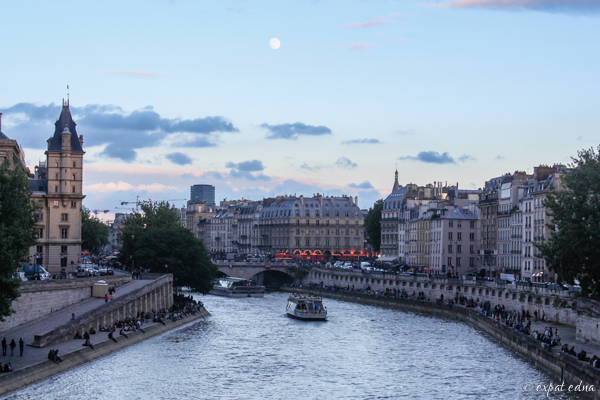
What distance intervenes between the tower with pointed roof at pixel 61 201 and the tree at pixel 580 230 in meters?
50.1

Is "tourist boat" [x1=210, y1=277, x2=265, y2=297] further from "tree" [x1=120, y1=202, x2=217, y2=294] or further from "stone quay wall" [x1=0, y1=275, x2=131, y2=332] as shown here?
"stone quay wall" [x1=0, y1=275, x2=131, y2=332]

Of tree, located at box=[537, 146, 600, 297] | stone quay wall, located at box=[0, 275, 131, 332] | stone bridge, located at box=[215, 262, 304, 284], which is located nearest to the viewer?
stone quay wall, located at box=[0, 275, 131, 332]

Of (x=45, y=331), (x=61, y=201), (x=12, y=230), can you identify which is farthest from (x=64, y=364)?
(x=61, y=201)

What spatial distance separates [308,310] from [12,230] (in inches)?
1809

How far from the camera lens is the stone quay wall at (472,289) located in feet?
237

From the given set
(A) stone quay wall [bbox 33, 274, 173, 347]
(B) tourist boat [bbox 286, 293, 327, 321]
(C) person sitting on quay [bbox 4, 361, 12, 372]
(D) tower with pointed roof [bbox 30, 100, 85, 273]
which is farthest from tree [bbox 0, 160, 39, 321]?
(B) tourist boat [bbox 286, 293, 327, 321]

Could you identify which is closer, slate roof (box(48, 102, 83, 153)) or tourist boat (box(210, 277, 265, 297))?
slate roof (box(48, 102, 83, 153))

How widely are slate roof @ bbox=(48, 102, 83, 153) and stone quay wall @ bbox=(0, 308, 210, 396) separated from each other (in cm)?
3117

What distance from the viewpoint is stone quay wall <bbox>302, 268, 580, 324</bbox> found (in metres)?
72.3

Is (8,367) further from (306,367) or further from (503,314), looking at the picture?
(503,314)

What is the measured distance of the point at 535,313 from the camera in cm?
7669

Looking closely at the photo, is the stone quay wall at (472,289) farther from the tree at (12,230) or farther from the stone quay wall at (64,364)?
the tree at (12,230)

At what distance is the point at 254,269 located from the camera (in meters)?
144

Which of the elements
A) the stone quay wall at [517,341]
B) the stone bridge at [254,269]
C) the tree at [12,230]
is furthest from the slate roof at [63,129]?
the stone bridge at [254,269]
